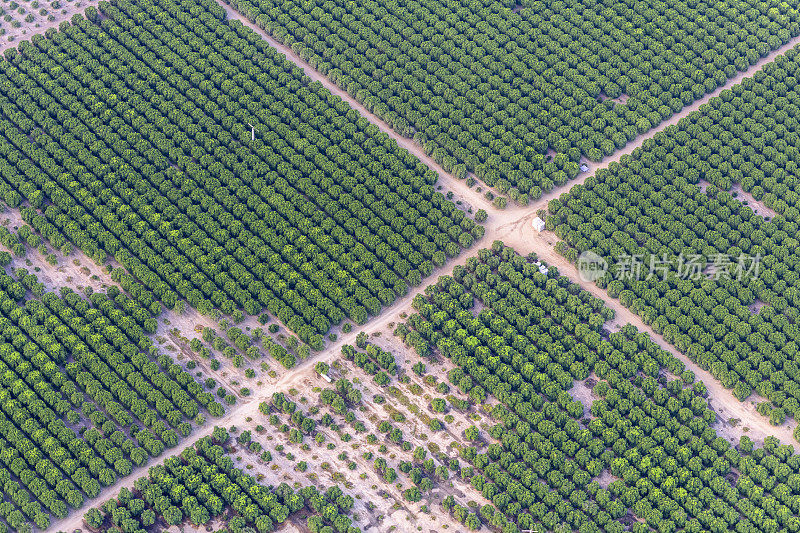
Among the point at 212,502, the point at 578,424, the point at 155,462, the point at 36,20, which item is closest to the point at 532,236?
the point at 578,424

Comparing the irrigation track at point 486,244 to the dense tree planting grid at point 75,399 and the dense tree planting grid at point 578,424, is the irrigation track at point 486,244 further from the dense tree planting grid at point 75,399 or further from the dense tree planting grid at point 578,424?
the dense tree planting grid at point 578,424

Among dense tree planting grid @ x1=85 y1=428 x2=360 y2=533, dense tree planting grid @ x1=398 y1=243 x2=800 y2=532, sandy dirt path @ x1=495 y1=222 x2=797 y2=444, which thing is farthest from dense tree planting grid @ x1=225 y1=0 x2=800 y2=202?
dense tree planting grid @ x1=85 y1=428 x2=360 y2=533

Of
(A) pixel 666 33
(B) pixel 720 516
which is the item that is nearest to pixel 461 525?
(B) pixel 720 516

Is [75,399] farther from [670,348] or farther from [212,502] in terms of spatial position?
[670,348]

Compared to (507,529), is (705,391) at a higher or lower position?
higher

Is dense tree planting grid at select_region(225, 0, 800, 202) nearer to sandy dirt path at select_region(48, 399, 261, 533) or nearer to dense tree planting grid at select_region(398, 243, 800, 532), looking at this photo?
dense tree planting grid at select_region(398, 243, 800, 532)

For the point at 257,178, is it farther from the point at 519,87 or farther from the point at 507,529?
the point at 507,529

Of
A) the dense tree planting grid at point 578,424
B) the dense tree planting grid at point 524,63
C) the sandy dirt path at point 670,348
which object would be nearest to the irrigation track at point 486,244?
the sandy dirt path at point 670,348
